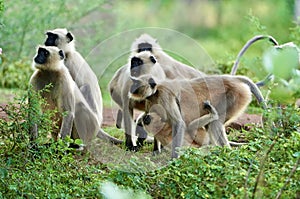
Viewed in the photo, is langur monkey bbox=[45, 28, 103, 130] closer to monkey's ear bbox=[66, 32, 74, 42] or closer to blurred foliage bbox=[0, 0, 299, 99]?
monkey's ear bbox=[66, 32, 74, 42]

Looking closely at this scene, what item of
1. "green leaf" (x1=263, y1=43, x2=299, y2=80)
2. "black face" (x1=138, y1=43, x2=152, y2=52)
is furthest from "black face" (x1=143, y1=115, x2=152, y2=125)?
"green leaf" (x1=263, y1=43, x2=299, y2=80)

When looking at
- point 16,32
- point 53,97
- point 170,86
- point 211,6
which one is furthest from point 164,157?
point 211,6

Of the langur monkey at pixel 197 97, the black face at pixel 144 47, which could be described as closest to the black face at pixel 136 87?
the langur monkey at pixel 197 97

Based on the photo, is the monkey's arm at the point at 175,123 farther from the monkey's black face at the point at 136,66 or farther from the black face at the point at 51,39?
the black face at the point at 51,39

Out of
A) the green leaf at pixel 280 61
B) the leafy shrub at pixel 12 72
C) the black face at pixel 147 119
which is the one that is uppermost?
the green leaf at pixel 280 61

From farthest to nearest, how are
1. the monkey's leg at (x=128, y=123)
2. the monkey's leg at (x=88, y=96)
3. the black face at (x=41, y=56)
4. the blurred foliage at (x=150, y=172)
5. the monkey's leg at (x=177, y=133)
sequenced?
the monkey's leg at (x=88, y=96)
the monkey's leg at (x=128, y=123)
the black face at (x=41, y=56)
the monkey's leg at (x=177, y=133)
the blurred foliage at (x=150, y=172)

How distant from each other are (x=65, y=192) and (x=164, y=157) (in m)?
1.21

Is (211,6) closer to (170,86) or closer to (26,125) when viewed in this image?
(170,86)

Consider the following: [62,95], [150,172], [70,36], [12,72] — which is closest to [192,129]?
[150,172]

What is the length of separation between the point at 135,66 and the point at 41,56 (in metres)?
0.80

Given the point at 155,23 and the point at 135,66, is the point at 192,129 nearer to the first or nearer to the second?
the point at 135,66

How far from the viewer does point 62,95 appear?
5.66 metres

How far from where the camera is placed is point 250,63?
7.54 m

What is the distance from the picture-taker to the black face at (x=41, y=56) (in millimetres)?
5750
